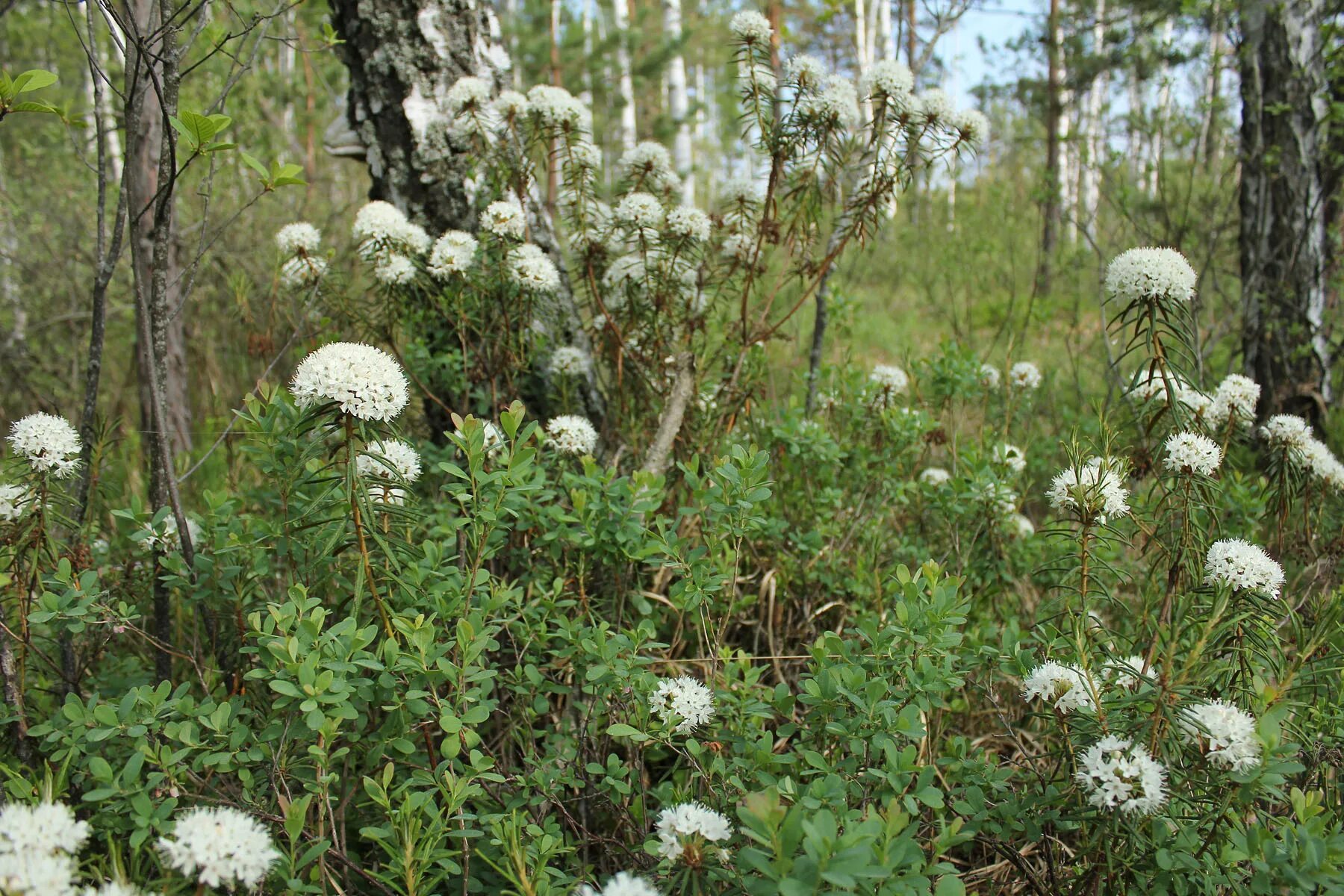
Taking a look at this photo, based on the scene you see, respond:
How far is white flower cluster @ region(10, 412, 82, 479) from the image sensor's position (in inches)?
66.7

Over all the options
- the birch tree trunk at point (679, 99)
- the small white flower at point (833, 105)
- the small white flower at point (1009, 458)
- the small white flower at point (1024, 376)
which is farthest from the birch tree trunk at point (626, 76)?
the small white flower at point (1009, 458)

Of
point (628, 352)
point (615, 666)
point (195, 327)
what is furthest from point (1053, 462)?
point (195, 327)

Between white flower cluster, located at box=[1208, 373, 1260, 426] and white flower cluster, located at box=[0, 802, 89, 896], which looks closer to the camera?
white flower cluster, located at box=[0, 802, 89, 896]

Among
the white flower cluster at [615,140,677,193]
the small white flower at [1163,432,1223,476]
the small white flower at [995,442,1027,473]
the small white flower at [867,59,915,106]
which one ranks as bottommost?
the small white flower at [995,442,1027,473]

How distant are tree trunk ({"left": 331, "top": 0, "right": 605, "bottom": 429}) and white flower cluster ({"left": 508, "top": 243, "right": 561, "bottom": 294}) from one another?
402 mm

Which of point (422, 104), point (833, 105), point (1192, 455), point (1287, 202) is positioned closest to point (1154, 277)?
point (1192, 455)

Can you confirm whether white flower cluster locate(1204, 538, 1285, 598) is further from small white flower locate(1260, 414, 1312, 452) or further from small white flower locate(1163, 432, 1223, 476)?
small white flower locate(1260, 414, 1312, 452)

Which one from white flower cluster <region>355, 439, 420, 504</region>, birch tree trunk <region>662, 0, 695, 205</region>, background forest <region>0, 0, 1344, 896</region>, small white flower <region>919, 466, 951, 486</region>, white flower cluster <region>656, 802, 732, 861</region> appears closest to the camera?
white flower cluster <region>656, 802, 732, 861</region>

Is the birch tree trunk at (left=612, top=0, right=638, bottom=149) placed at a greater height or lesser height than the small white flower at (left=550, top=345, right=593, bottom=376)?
greater

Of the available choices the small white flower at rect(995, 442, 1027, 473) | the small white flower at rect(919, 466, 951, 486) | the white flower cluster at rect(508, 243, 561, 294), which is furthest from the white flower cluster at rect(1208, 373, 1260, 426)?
the white flower cluster at rect(508, 243, 561, 294)

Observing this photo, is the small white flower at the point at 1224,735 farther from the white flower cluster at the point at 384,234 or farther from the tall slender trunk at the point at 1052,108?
the tall slender trunk at the point at 1052,108

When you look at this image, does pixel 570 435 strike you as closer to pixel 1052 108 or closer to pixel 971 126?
pixel 971 126

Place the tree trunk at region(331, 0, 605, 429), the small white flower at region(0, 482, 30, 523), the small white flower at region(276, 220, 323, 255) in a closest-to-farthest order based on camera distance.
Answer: the small white flower at region(0, 482, 30, 523), the small white flower at region(276, 220, 323, 255), the tree trunk at region(331, 0, 605, 429)

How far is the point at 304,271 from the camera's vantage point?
106 inches
